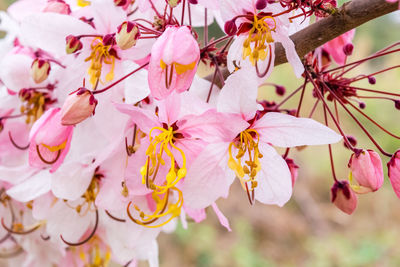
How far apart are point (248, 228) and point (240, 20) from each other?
4.78 ft

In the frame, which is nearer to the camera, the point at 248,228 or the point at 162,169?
the point at 162,169

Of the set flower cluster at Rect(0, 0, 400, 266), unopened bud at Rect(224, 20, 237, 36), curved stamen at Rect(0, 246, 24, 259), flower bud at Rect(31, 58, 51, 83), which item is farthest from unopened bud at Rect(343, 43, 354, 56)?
curved stamen at Rect(0, 246, 24, 259)

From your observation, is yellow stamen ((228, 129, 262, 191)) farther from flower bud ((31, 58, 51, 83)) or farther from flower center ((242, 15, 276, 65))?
flower bud ((31, 58, 51, 83))

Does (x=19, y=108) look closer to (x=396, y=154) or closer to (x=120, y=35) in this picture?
(x=120, y=35)

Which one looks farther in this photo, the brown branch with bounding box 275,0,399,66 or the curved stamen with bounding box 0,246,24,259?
the curved stamen with bounding box 0,246,24,259

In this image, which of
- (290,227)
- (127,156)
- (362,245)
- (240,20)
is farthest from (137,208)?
(290,227)

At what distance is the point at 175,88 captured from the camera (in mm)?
245

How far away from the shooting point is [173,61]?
233mm

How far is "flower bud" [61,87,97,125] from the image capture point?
26 centimetres

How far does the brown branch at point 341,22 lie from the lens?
0.82 feet

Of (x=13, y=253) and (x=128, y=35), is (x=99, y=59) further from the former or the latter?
(x=13, y=253)

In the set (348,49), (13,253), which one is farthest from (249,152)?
(13,253)

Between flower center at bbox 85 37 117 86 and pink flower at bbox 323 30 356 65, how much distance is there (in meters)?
0.15

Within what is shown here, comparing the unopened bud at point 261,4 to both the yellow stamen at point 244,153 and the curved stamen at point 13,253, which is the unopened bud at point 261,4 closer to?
the yellow stamen at point 244,153
